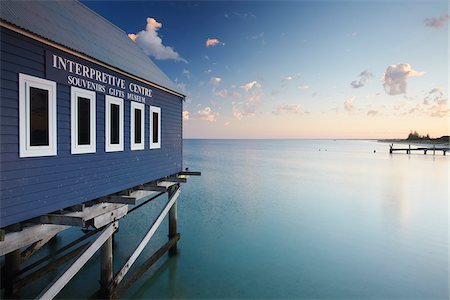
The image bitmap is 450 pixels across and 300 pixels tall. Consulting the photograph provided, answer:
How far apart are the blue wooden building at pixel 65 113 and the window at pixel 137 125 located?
0.11 ft

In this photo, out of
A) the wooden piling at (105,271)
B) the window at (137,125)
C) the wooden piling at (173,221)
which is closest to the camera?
the wooden piling at (105,271)

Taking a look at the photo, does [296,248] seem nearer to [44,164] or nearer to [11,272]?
[11,272]

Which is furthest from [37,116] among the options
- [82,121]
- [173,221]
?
[173,221]

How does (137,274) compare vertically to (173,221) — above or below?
below

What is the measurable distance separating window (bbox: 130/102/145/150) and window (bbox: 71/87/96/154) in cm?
177

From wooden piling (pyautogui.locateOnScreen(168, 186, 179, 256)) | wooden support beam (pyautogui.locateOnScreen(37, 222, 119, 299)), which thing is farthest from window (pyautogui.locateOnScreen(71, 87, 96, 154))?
wooden piling (pyautogui.locateOnScreen(168, 186, 179, 256))

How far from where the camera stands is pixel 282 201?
25141 mm

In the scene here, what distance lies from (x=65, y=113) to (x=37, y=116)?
75 cm

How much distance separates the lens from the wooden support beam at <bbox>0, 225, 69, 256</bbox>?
528cm

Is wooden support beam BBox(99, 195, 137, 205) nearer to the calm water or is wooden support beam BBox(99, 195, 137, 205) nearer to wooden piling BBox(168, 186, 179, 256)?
the calm water

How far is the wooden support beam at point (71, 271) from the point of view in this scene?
235 inches

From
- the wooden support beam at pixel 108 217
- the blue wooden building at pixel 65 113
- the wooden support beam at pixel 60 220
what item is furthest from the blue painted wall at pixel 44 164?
the wooden support beam at pixel 108 217

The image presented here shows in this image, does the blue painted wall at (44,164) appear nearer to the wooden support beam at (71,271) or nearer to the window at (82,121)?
the window at (82,121)

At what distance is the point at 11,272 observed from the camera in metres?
8.68
